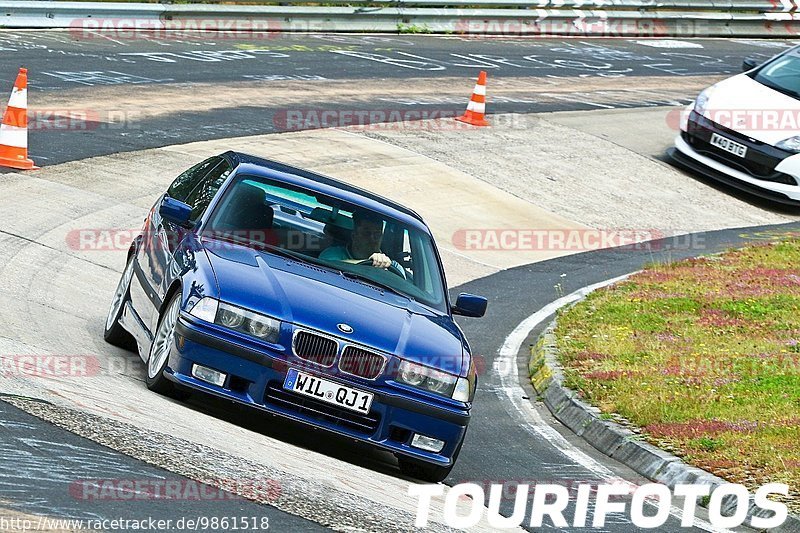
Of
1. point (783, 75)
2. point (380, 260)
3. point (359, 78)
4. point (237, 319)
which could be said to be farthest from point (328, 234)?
point (359, 78)

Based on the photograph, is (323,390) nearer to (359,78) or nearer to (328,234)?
(328,234)

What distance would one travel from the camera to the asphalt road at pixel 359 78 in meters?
6.28

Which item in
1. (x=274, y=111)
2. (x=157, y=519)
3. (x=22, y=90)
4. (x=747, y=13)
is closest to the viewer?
(x=157, y=519)

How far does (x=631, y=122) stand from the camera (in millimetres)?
22953

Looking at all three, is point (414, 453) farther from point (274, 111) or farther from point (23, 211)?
point (274, 111)

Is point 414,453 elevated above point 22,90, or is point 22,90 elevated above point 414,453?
point 22,90

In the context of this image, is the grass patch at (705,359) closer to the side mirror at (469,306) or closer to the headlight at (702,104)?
the side mirror at (469,306)

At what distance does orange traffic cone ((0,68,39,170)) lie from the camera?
14125 millimetres

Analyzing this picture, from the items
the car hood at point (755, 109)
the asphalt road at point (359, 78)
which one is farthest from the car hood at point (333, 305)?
the car hood at point (755, 109)

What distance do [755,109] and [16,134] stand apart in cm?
1040

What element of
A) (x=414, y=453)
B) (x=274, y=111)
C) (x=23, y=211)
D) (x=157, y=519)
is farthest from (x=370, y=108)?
(x=157, y=519)

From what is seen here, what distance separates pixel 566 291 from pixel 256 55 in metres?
11.5

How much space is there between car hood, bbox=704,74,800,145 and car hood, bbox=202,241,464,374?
38.9 feet

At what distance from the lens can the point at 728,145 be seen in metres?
19.3
